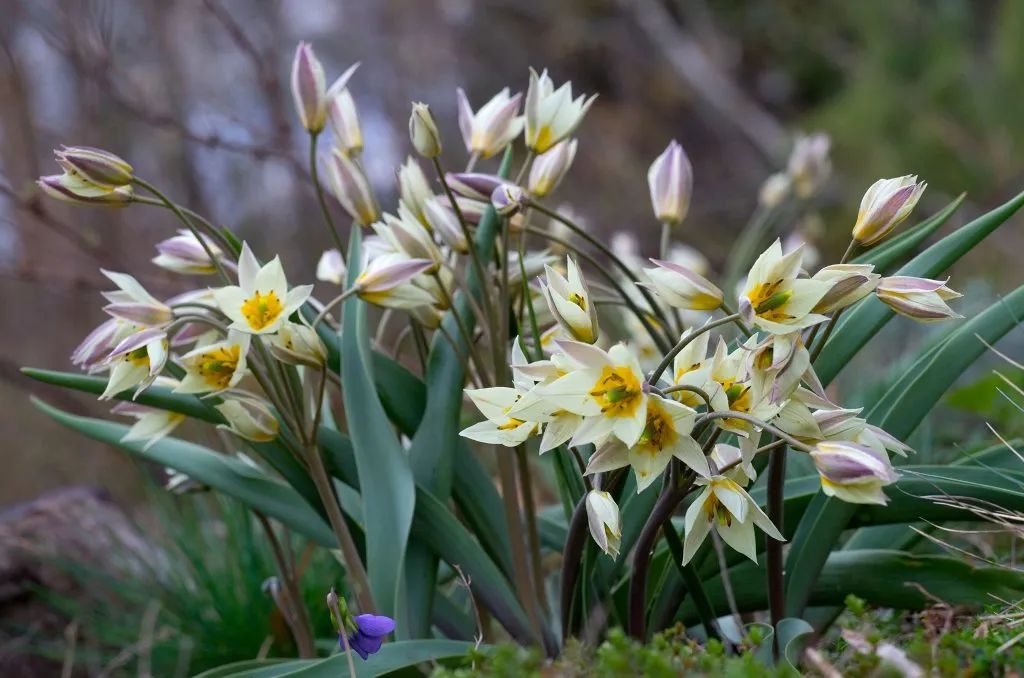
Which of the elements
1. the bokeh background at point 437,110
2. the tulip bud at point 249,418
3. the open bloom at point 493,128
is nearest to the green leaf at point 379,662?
the tulip bud at point 249,418

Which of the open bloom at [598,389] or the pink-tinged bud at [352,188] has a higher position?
the pink-tinged bud at [352,188]

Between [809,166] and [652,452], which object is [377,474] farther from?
[809,166]

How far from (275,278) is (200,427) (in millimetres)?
1007

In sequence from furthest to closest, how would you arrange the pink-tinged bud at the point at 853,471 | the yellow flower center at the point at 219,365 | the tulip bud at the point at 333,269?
the tulip bud at the point at 333,269, the yellow flower center at the point at 219,365, the pink-tinged bud at the point at 853,471

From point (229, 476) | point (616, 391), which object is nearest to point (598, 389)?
point (616, 391)

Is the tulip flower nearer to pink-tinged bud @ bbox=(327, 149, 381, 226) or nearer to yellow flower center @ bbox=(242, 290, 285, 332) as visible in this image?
pink-tinged bud @ bbox=(327, 149, 381, 226)

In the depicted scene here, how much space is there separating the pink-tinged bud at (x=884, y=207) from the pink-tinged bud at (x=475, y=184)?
381 mm

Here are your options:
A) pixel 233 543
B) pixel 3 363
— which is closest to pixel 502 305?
pixel 233 543

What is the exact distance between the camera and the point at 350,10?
6184 millimetres

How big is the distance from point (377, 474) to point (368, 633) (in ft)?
0.75

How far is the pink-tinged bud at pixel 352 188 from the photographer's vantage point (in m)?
1.18

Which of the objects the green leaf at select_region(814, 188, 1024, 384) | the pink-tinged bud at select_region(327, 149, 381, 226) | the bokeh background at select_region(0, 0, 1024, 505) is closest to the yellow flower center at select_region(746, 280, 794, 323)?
the green leaf at select_region(814, 188, 1024, 384)

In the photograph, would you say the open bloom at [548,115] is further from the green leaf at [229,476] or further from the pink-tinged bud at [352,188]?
the green leaf at [229,476]

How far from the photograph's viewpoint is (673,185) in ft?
3.87
